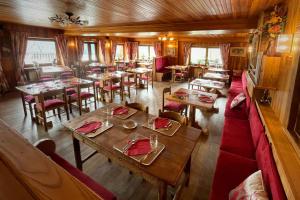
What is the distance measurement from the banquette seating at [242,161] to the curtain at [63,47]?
24.5 feet

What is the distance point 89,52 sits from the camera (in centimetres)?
913

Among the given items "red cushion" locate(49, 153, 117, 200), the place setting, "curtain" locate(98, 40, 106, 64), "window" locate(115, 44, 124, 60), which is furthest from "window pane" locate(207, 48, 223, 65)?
"red cushion" locate(49, 153, 117, 200)

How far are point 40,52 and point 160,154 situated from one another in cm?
769

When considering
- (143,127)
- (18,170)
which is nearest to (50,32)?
(143,127)

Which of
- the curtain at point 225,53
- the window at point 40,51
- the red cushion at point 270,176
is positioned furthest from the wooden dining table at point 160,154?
the curtain at point 225,53

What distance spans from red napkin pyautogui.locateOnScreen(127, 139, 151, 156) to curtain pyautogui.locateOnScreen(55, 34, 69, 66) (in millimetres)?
7408

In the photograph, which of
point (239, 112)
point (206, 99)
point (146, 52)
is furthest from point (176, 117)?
point (146, 52)

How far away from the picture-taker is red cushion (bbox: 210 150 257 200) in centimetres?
155

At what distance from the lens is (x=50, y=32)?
711cm

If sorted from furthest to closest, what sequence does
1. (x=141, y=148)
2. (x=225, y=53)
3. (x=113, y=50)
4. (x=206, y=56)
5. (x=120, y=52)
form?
(x=120, y=52), (x=113, y=50), (x=206, y=56), (x=225, y=53), (x=141, y=148)

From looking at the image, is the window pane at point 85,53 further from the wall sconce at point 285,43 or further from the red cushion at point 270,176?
the red cushion at point 270,176

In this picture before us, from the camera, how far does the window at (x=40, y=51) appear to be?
6.81 meters

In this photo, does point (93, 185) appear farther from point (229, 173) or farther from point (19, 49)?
point (19, 49)

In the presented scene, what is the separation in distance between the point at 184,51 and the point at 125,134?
871 cm
